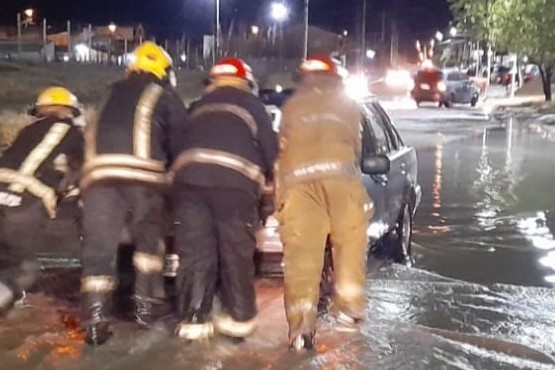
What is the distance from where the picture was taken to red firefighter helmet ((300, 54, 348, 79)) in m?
6.99

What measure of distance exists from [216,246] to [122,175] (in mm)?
746

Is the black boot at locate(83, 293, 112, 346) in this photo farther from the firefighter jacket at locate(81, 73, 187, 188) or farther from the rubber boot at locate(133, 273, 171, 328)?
the firefighter jacket at locate(81, 73, 187, 188)

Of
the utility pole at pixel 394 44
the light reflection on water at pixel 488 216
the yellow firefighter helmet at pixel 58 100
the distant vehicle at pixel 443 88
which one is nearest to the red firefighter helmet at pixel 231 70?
the yellow firefighter helmet at pixel 58 100

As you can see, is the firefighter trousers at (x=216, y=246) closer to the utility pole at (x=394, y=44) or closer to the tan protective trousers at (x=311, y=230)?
the tan protective trousers at (x=311, y=230)

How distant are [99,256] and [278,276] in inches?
62.8

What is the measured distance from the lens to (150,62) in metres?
7.15

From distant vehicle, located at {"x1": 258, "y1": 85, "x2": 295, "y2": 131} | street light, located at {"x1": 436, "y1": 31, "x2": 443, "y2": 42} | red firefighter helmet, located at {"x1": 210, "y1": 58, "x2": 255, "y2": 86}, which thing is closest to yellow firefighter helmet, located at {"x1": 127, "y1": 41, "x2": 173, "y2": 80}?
red firefighter helmet, located at {"x1": 210, "y1": 58, "x2": 255, "y2": 86}

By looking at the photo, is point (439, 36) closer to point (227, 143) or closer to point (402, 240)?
point (402, 240)

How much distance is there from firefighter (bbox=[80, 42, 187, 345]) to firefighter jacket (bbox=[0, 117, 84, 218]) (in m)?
0.40

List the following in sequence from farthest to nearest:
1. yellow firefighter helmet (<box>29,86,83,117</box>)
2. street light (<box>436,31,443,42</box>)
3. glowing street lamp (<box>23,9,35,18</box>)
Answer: street light (<box>436,31,443,42</box>) → glowing street lamp (<box>23,9,35,18</box>) → yellow firefighter helmet (<box>29,86,83,117</box>)

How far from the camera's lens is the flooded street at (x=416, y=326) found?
6.58m

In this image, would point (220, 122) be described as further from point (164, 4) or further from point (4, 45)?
point (164, 4)

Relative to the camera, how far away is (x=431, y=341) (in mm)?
7062

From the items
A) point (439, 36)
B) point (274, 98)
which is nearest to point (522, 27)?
point (274, 98)
